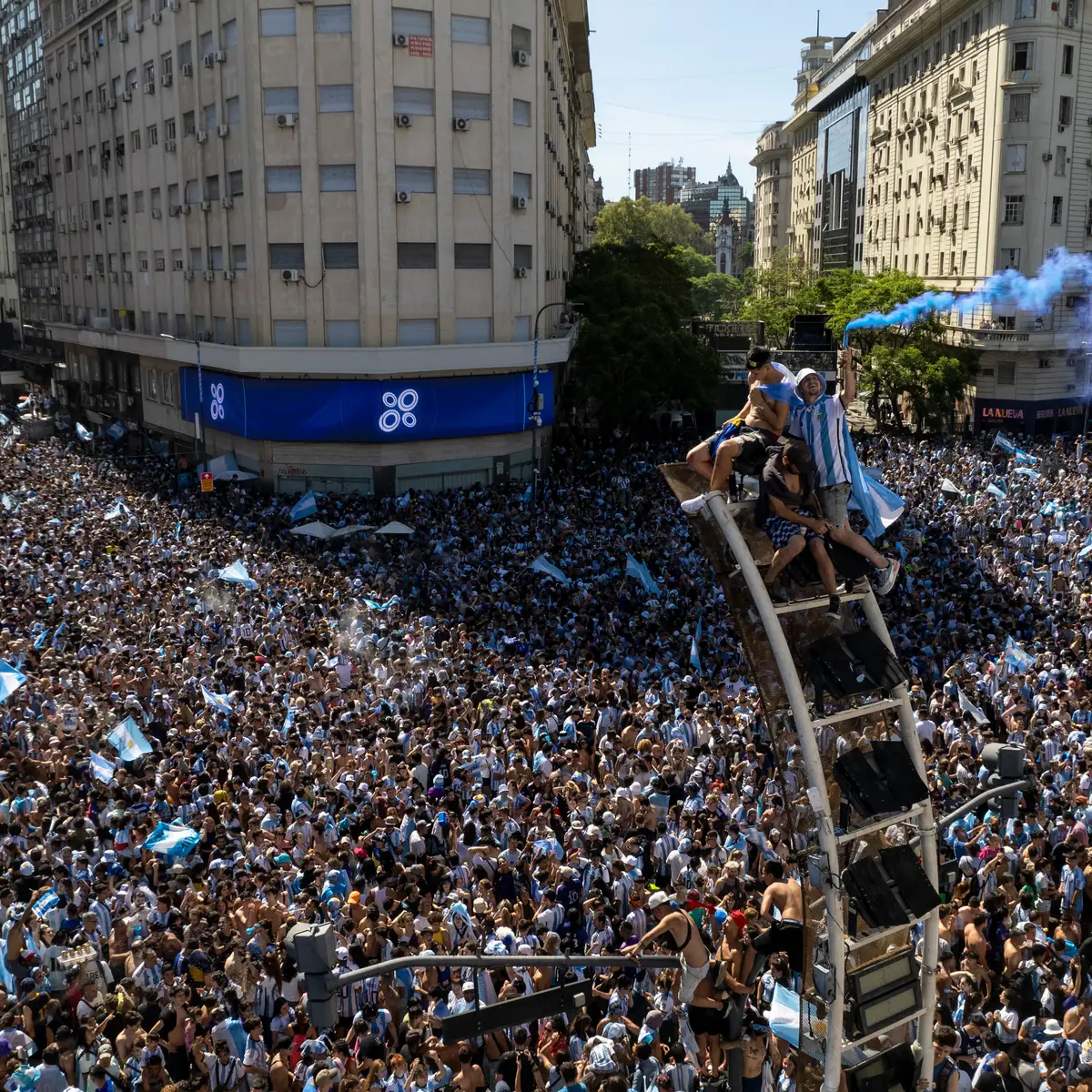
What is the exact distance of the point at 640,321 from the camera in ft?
159

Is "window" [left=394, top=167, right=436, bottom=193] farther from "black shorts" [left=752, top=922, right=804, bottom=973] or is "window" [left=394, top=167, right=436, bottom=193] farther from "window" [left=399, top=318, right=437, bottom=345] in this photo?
"black shorts" [left=752, top=922, right=804, bottom=973]

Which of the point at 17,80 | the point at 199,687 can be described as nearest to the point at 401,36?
the point at 199,687

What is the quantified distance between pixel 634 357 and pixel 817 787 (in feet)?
133

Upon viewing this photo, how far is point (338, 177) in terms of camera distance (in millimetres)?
39531

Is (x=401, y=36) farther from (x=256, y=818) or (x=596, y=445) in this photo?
(x=256, y=818)

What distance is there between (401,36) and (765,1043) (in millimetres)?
35181

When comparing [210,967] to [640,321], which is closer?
[210,967]

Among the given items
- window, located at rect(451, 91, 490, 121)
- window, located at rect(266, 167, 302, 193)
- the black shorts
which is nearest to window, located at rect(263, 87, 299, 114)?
window, located at rect(266, 167, 302, 193)

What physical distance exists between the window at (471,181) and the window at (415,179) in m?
0.88

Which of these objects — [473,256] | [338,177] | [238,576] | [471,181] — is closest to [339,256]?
[338,177]

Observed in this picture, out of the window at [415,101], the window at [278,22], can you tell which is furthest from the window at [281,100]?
the window at [415,101]

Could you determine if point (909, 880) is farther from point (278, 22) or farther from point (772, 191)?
point (772, 191)

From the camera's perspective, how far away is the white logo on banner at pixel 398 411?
39.9m

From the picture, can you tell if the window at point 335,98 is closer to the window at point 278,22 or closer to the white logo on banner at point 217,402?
the window at point 278,22
